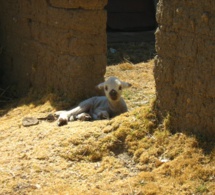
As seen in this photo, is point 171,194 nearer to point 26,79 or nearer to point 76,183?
point 76,183

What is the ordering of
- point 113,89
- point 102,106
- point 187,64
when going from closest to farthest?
point 187,64
point 113,89
point 102,106

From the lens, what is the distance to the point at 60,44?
27.5ft

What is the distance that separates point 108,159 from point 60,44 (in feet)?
9.47

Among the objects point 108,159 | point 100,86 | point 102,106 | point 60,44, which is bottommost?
point 108,159

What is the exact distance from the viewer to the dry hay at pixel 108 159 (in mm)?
5478

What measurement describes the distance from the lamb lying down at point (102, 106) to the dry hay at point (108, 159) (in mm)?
440

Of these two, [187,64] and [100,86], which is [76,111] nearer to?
[100,86]

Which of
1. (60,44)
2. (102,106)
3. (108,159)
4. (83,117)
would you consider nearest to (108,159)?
(108,159)

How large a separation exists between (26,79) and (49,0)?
6.13 ft

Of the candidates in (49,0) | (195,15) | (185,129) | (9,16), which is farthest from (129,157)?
(9,16)

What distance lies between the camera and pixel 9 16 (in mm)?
9938

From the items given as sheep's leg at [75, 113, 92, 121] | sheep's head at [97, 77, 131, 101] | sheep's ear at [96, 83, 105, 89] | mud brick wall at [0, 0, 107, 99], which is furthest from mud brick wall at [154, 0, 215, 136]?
mud brick wall at [0, 0, 107, 99]

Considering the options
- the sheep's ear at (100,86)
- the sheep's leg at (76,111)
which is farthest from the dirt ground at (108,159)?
the sheep's ear at (100,86)

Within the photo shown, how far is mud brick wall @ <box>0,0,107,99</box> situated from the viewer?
8102 millimetres
